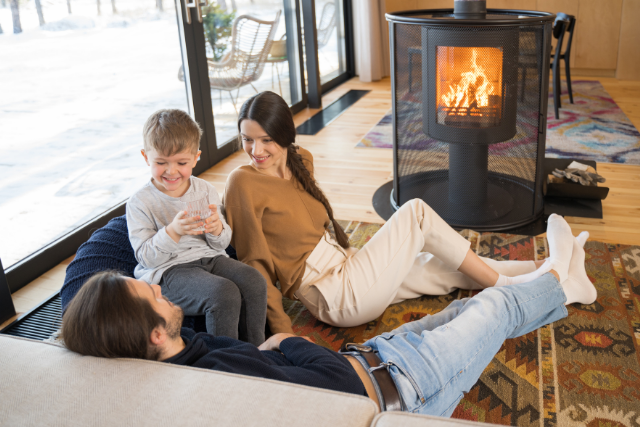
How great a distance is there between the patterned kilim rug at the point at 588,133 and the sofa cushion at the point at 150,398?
3182 millimetres

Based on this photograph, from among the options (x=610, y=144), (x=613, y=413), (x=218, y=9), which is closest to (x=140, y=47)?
(x=218, y=9)

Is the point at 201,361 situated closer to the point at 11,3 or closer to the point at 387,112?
the point at 11,3

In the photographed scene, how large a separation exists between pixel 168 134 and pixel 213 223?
29 cm

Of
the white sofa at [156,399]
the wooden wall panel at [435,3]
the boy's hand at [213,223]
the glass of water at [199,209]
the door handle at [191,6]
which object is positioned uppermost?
the door handle at [191,6]

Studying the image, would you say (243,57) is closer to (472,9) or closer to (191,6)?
(191,6)

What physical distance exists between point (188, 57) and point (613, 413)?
9.46 ft

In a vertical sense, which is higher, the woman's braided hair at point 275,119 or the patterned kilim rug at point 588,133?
the woman's braided hair at point 275,119

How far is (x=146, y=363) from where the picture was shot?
Answer: 105 cm

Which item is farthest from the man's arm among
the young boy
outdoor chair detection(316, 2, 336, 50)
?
outdoor chair detection(316, 2, 336, 50)

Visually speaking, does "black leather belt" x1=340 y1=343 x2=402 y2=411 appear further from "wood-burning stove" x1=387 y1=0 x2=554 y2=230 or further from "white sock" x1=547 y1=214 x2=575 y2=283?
"wood-burning stove" x1=387 y1=0 x2=554 y2=230

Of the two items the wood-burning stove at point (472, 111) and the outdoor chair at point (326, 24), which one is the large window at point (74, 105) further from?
the outdoor chair at point (326, 24)

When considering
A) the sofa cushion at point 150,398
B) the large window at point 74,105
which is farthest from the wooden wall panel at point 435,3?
the sofa cushion at point 150,398

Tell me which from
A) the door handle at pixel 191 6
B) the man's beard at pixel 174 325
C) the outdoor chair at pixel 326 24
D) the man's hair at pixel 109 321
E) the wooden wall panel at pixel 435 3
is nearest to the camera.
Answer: the man's hair at pixel 109 321

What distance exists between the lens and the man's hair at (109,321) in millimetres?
1074
